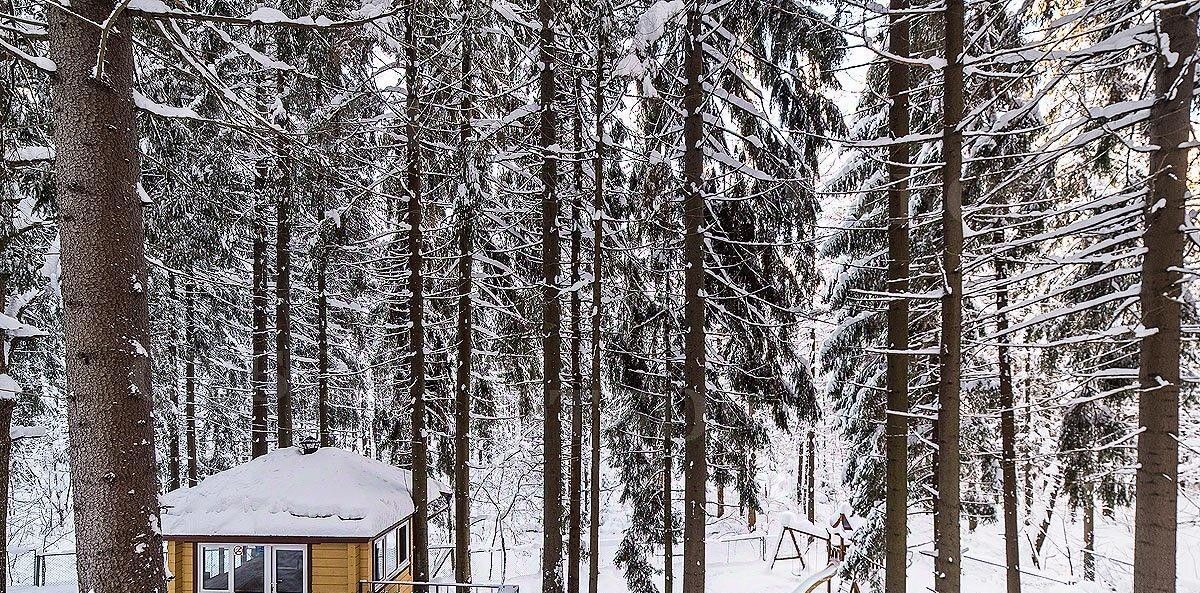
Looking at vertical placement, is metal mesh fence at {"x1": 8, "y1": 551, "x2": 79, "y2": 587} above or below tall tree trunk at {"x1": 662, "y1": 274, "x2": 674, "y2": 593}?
below

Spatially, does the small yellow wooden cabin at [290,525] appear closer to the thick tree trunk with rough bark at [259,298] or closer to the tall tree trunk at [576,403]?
the thick tree trunk with rough bark at [259,298]

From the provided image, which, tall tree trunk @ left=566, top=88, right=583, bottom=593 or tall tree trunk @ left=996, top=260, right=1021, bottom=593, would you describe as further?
tall tree trunk @ left=996, top=260, right=1021, bottom=593

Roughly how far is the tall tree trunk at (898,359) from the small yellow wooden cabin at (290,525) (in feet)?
24.6

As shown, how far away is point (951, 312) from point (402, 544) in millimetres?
10579

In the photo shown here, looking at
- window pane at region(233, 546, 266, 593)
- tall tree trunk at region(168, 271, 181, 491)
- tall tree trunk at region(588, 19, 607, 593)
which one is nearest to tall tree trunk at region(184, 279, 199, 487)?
tall tree trunk at region(168, 271, 181, 491)

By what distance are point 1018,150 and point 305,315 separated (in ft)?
52.9

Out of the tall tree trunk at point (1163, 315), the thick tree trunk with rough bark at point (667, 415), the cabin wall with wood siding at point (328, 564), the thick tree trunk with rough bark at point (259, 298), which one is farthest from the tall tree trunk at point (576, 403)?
the tall tree trunk at point (1163, 315)

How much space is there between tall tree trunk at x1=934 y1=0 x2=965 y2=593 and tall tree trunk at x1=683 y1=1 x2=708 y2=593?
292 centimetres

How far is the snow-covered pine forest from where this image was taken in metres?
4.62

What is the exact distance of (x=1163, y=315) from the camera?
616 centimetres

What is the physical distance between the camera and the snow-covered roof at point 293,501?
35.0 ft

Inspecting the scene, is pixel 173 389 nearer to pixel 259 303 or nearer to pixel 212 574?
pixel 259 303

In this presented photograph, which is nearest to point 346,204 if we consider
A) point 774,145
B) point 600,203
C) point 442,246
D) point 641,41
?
point 442,246

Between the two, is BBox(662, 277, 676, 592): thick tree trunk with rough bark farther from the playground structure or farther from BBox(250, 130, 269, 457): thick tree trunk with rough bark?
BBox(250, 130, 269, 457): thick tree trunk with rough bark
